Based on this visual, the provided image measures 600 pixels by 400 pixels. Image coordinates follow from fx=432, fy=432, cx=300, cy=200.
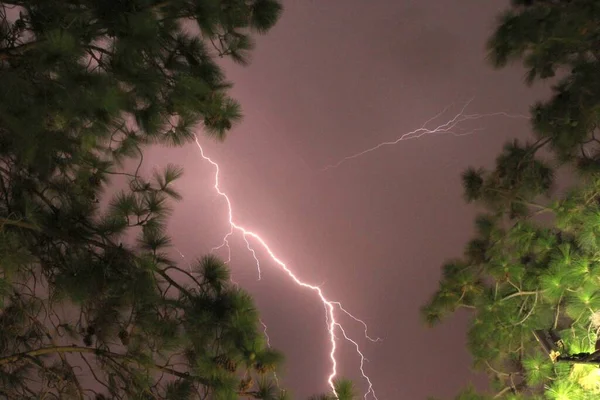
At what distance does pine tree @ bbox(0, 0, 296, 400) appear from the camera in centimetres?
114

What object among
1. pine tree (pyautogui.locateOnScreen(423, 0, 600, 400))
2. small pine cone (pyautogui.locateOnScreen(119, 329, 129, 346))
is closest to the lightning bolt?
pine tree (pyautogui.locateOnScreen(423, 0, 600, 400))

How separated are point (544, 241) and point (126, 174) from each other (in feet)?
5.54

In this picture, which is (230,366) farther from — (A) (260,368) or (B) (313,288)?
(B) (313,288)

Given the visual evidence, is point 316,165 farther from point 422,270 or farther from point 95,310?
point 95,310

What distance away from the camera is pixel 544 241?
72.3 inches

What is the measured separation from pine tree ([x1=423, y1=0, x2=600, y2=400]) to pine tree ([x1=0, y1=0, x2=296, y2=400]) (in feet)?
3.41

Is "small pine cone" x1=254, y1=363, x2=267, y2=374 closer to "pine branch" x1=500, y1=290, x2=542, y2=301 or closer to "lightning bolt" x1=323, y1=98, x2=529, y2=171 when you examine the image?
"pine branch" x1=500, y1=290, x2=542, y2=301

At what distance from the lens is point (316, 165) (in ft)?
10.9

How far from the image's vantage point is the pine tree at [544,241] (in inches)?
61.1

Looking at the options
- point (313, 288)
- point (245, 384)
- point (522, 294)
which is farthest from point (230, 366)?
point (313, 288)

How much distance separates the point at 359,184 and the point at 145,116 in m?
2.13

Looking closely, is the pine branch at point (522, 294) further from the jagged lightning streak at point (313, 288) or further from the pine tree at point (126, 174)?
the jagged lightning streak at point (313, 288)

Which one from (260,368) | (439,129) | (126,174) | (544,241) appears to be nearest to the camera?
(260,368)

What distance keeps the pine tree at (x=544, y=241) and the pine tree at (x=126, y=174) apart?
104cm
